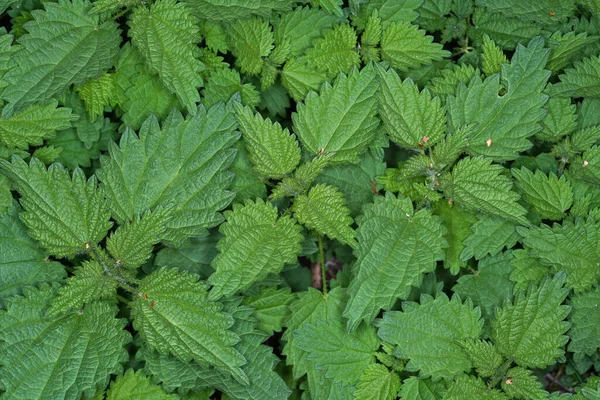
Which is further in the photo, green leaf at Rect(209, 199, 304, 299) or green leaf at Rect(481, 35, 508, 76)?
green leaf at Rect(481, 35, 508, 76)

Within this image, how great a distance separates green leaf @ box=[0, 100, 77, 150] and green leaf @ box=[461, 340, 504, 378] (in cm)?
290

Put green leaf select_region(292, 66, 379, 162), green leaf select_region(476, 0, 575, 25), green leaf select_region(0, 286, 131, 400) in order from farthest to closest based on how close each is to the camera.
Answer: green leaf select_region(476, 0, 575, 25) < green leaf select_region(292, 66, 379, 162) < green leaf select_region(0, 286, 131, 400)

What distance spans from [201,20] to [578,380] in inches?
138

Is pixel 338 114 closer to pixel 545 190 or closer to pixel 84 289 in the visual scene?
pixel 545 190

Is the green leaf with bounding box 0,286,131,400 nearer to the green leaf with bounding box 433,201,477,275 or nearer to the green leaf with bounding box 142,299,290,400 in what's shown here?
the green leaf with bounding box 142,299,290,400

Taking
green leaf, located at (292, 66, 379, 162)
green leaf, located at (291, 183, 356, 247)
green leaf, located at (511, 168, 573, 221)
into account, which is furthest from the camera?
green leaf, located at (511, 168, 573, 221)

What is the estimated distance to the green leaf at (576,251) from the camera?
13.2 ft

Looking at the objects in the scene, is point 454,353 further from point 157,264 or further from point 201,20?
point 201,20

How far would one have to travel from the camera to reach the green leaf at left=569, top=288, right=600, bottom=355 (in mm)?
4051

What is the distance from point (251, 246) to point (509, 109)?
1793 mm

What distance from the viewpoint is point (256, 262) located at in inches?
150

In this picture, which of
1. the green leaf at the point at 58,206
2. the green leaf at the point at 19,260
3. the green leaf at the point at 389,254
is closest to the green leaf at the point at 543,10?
the green leaf at the point at 389,254

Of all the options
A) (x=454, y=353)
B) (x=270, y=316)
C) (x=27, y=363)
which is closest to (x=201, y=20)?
(x=270, y=316)

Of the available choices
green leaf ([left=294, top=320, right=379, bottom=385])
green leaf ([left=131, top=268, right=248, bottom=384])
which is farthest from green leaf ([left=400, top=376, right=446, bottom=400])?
green leaf ([left=131, top=268, right=248, bottom=384])
